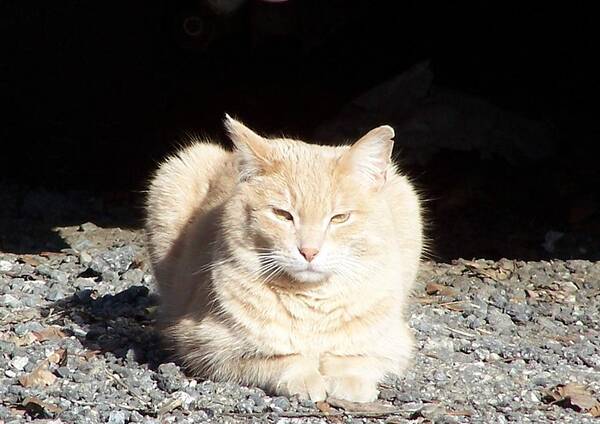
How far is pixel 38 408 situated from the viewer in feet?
13.0

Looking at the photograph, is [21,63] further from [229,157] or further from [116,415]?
[116,415]

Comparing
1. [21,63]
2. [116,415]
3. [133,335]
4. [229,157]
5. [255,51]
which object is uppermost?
[255,51]

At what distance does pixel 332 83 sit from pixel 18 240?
3.63 metres

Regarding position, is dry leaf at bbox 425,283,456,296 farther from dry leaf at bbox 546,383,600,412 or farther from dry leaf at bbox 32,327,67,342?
dry leaf at bbox 32,327,67,342

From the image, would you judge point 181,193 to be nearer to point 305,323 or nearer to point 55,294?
point 55,294

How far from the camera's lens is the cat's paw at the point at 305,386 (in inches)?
158

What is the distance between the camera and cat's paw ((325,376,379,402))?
4066 millimetres

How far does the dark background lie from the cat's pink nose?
320 centimetres

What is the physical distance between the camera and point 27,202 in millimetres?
7945

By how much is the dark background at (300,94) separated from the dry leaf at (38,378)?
295cm

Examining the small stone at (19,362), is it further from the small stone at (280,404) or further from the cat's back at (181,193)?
the small stone at (280,404)

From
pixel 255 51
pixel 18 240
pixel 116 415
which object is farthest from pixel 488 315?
pixel 255 51

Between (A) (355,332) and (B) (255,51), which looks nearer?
(A) (355,332)

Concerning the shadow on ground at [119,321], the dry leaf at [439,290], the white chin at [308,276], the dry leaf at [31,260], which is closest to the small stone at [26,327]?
the shadow on ground at [119,321]
